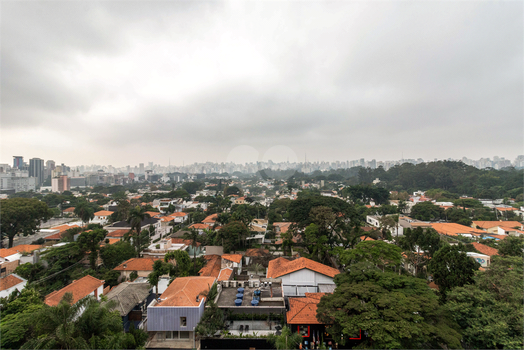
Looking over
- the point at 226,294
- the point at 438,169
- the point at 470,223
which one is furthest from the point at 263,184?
the point at 226,294

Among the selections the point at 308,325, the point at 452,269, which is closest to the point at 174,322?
the point at 308,325

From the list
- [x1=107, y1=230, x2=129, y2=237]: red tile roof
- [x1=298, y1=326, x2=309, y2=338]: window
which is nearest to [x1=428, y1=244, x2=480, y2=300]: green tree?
[x1=298, y1=326, x2=309, y2=338]: window

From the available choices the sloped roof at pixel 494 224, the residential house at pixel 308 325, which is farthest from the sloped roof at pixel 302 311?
the sloped roof at pixel 494 224

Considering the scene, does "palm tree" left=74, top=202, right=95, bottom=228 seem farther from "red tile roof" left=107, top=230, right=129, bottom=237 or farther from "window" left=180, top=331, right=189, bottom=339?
"window" left=180, top=331, right=189, bottom=339

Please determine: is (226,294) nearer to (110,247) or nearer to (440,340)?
(440,340)

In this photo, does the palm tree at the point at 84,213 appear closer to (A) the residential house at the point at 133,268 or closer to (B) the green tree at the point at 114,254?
(B) the green tree at the point at 114,254

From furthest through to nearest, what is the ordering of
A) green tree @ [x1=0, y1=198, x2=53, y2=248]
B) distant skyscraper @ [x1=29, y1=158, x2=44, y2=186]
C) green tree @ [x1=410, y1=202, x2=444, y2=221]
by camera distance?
distant skyscraper @ [x1=29, y1=158, x2=44, y2=186] < green tree @ [x1=410, y1=202, x2=444, y2=221] < green tree @ [x1=0, y1=198, x2=53, y2=248]
